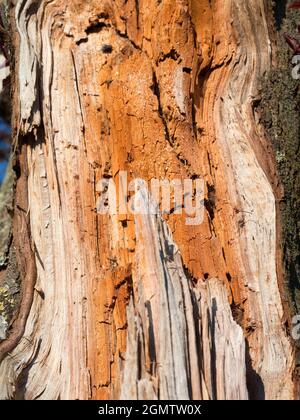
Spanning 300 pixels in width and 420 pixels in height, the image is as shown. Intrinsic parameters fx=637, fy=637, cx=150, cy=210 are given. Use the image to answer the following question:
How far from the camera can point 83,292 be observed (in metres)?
2.09

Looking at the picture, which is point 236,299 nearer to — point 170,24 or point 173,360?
point 173,360

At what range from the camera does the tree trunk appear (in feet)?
6.63

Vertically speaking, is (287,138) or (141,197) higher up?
(287,138)

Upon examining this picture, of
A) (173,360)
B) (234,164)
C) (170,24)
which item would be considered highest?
(170,24)

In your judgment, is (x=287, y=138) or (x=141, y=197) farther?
(x=287, y=138)

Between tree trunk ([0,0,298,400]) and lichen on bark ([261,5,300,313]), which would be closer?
tree trunk ([0,0,298,400])

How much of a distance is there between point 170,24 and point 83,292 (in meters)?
0.97

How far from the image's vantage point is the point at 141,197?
2.04 meters

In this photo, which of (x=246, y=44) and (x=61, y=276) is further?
(x=246, y=44)

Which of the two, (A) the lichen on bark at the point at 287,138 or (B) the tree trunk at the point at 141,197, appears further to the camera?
(A) the lichen on bark at the point at 287,138

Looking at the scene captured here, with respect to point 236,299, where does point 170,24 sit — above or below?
above

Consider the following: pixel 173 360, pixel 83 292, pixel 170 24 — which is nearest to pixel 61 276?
pixel 83 292

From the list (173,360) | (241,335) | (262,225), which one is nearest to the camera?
(173,360)

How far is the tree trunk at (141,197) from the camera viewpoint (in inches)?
79.5
